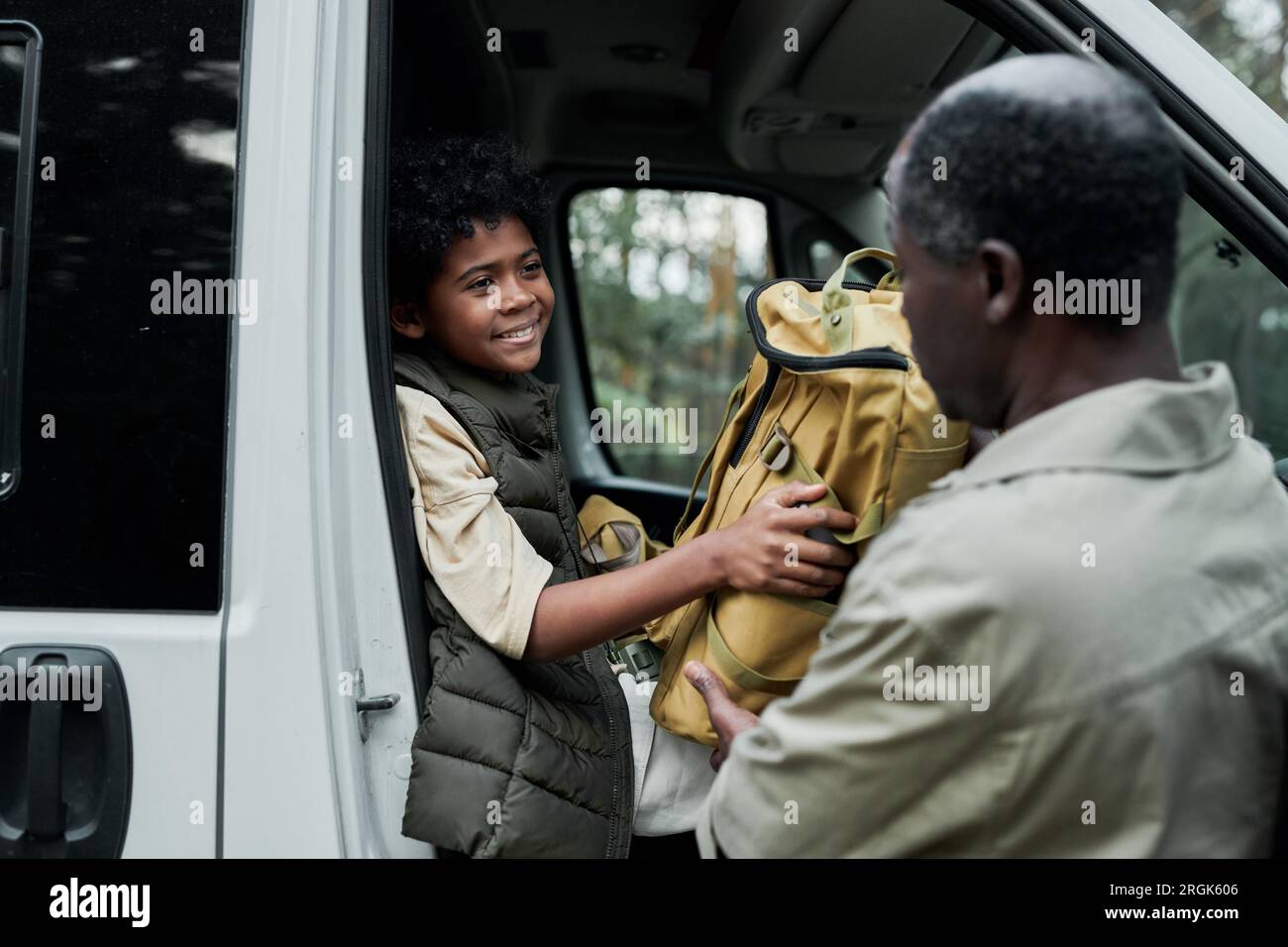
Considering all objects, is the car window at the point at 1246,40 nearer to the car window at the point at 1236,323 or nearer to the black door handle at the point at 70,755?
the car window at the point at 1236,323

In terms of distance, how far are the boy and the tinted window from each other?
0.32 meters

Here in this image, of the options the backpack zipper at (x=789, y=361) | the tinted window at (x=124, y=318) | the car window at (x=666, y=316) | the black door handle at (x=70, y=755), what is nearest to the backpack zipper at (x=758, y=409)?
the backpack zipper at (x=789, y=361)

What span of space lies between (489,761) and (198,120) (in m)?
0.92

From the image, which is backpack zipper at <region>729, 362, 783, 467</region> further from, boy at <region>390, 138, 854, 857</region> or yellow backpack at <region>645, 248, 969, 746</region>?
boy at <region>390, 138, 854, 857</region>

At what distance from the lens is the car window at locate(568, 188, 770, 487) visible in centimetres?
849

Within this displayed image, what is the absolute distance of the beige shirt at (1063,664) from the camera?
1.02 m

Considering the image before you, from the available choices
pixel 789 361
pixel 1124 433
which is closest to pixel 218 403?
pixel 789 361

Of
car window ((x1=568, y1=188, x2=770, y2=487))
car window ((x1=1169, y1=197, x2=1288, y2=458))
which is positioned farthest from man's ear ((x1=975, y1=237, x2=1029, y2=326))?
car window ((x1=1169, y1=197, x2=1288, y2=458))

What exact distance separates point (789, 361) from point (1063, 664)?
24.6 inches

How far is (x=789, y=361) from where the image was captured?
1.53 meters

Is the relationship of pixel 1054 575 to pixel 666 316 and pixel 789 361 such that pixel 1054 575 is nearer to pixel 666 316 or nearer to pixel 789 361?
pixel 789 361

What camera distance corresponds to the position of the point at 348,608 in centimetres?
154

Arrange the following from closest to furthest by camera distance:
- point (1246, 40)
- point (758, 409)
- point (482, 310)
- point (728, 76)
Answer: point (758, 409) → point (482, 310) → point (728, 76) → point (1246, 40)
